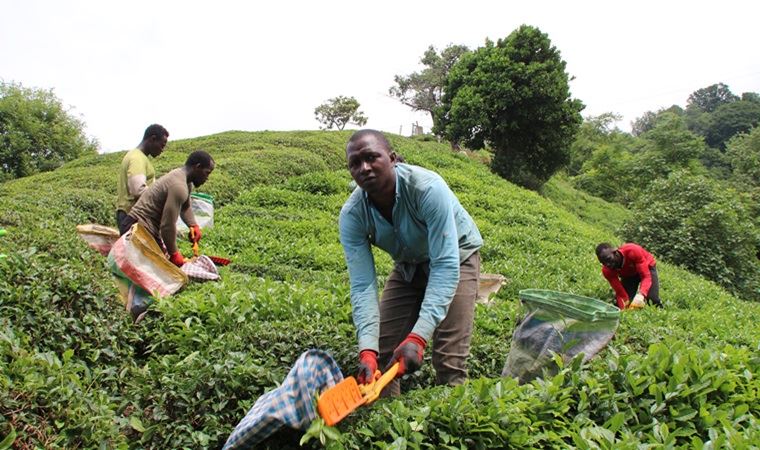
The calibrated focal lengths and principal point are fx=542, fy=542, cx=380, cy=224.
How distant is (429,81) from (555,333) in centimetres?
3434

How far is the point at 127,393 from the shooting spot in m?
3.18

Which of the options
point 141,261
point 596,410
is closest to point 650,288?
point 596,410

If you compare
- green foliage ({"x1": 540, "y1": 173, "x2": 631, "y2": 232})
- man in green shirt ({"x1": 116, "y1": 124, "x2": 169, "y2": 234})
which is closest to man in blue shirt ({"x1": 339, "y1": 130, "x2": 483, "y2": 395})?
man in green shirt ({"x1": 116, "y1": 124, "x2": 169, "y2": 234})

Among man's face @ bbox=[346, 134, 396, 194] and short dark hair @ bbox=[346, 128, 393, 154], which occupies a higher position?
short dark hair @ bbox=[346, 128, 393, 154]

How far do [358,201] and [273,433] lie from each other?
1.19 m

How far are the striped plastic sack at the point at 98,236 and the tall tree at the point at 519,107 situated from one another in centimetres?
1717

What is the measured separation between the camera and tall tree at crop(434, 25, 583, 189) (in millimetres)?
20797

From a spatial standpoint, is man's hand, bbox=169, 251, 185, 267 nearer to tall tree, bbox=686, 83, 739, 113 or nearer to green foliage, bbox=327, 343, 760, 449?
green foliage, bbox=327, 343, 760, 449

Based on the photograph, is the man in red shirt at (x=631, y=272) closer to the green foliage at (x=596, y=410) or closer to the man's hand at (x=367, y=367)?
the green foliage at (x=596, y=410)

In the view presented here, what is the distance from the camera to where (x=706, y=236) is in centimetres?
1325

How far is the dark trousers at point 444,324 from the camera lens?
9.60 ft

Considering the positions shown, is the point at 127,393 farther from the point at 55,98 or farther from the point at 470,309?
the point at 55,98

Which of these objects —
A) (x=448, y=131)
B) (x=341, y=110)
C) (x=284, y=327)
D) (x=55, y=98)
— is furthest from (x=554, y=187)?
(x=55, y=98)

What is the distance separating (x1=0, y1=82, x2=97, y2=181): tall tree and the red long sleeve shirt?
2969cm
